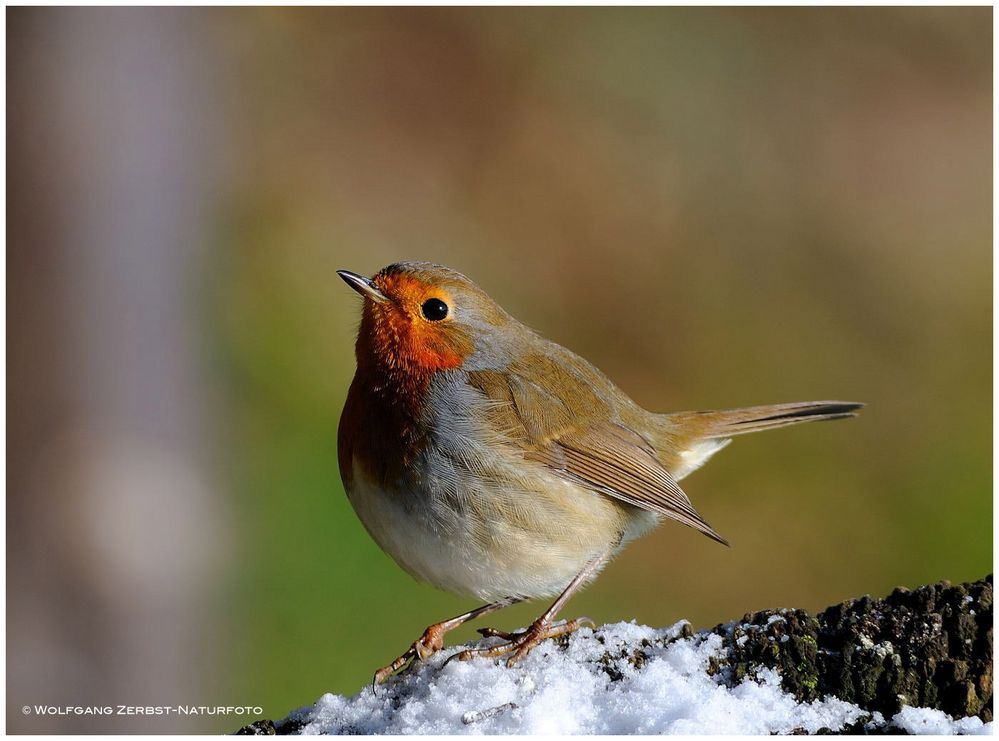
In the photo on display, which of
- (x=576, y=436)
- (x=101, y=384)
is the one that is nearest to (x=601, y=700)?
(x=576, y=436)

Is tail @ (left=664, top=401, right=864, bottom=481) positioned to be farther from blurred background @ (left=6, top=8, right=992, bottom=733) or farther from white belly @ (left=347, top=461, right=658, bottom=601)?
blurred background @ (left=6, top=8, right=992, bottom=733)

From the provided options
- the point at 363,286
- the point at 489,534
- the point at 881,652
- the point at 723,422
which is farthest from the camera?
the point at 723,422

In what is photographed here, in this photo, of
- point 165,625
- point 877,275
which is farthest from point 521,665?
point 877,275

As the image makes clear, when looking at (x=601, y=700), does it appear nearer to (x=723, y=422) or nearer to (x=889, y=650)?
(x=889, y=650)

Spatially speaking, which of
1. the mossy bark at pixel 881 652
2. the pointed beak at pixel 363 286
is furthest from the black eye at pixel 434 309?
the mossy bark at pixel 881 652

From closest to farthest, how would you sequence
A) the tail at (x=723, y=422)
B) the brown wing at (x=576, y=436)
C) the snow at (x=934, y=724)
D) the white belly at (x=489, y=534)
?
the snow at (x=934, y=724), the white belly at (x=489, y=534), the brown wing at (x=576, y=436), the tail at (x=723, y=422)

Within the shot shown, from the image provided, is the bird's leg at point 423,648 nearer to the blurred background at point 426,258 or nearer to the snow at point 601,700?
the snow at point 601,700

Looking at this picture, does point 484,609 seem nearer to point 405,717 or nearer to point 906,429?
point 405,717

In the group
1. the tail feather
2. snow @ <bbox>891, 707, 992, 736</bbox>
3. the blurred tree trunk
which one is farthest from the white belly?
the blurred tree trunk
